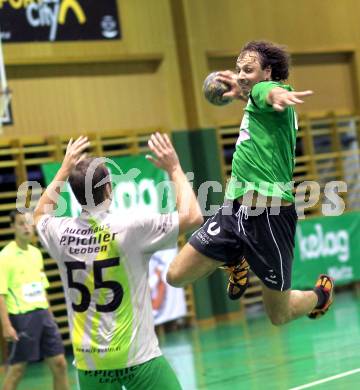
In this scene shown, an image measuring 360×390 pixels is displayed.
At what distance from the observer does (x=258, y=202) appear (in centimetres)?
635

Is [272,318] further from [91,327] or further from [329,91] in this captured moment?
[329,91]

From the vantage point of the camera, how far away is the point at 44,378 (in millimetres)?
11406

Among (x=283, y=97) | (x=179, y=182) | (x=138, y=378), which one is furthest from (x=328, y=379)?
(x=179, y=182)

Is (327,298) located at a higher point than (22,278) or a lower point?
lower

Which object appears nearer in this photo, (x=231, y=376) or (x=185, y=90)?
(x=231, y=376)

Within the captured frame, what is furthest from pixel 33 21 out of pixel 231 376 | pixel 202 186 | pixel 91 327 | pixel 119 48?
pixel 91 327

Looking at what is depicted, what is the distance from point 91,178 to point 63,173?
0.26 m

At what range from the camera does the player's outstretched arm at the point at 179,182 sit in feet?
15.0

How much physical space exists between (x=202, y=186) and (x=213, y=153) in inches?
22.9

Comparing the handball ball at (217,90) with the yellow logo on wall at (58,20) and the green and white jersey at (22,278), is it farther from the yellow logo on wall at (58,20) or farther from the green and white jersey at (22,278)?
the yellow logo on wall at (58,20)

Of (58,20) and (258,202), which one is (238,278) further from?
(58,20)

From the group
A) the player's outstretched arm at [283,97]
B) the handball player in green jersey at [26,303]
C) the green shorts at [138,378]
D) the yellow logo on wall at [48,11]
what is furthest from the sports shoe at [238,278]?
the yellow logo on wall at [48,11]

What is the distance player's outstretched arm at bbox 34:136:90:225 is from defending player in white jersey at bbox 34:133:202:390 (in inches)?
2.6

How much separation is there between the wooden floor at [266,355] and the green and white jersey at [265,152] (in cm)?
262
